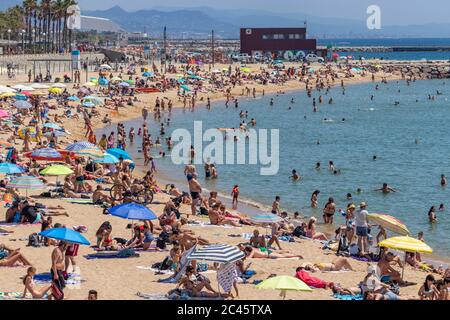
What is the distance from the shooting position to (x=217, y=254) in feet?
43.7

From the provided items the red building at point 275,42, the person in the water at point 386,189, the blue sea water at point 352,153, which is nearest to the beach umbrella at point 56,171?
the blue sea water at point 352,153

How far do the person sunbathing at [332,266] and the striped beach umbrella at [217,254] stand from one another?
2608 mm

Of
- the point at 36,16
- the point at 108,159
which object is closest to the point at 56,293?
the point at 108,159

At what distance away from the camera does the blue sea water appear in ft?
88.6

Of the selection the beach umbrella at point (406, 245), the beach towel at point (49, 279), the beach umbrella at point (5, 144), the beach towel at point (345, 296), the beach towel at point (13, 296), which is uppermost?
the beach umbrella at point (5, 144)

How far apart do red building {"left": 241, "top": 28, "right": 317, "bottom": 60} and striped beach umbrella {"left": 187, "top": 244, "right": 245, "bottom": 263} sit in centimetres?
9513

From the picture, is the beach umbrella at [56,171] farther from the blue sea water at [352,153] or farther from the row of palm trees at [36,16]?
the row of palm trees at [36,16]

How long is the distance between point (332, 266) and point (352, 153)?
25.2m

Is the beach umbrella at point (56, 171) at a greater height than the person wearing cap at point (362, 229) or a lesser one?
greater

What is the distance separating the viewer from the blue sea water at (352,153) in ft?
88.6

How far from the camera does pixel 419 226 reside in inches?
915

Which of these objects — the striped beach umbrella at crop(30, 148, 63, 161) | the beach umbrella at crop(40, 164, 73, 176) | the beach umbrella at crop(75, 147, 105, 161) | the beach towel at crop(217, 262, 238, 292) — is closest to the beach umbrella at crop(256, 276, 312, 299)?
the beach towel at crop(217, 262, 238, 292)

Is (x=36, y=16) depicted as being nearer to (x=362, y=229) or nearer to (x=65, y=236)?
(x=362, y=229)

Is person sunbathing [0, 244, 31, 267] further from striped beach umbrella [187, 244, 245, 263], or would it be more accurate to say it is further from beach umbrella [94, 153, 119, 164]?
beach umbrella [94, 153, 119, 164]
